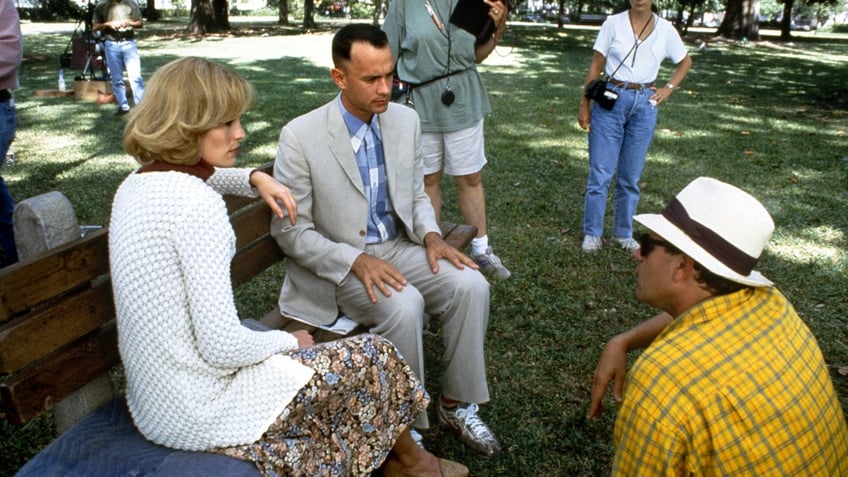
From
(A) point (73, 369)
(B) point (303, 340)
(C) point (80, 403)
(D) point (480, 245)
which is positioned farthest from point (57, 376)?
(D) point (480, 245)

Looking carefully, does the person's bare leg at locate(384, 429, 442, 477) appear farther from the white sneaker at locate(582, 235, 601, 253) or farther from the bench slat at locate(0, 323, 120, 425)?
the white sneaker at locate(582, 235, 601, 253)

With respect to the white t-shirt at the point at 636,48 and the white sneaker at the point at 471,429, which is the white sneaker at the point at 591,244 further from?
the white sneaker at the point at 471,429

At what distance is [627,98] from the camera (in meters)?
4.81

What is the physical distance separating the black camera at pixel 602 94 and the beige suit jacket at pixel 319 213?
226cm

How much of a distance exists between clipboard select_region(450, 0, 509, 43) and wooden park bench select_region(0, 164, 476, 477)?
8.88 ft

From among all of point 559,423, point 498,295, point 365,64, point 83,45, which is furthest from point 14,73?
point 83,45

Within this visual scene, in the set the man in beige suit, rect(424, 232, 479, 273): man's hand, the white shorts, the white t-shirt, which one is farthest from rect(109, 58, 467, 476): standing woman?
the white t-shirt

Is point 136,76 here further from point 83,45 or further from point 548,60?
point 548,60

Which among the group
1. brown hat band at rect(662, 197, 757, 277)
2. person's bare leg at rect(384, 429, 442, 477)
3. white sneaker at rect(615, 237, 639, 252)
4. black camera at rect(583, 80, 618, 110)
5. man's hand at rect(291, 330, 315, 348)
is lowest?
person's bare leg at rect(384, 429, 442, 477)

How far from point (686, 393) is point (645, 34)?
3.77 metres

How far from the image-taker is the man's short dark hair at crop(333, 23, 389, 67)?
9.88 feet

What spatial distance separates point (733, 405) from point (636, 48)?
3.70 meters

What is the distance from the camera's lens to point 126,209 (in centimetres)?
197

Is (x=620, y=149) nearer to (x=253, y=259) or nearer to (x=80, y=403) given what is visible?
(x=253, y=259)
